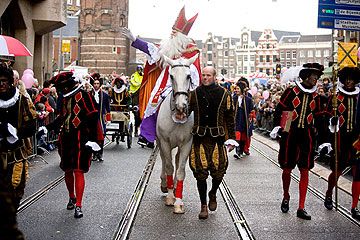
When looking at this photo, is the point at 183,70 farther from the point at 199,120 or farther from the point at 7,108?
the point at 7,108

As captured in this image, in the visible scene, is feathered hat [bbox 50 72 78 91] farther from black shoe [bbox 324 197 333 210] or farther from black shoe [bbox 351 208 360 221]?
black shoe [bbox 351 208 360 221]

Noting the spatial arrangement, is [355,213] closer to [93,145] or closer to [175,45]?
[93,145]

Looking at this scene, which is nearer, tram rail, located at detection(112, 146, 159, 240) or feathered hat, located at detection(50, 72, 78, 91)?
tram rail, located at detection(112, 146, 159, 240)

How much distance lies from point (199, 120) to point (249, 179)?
4019mm

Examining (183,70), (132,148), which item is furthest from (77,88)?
(132,148)

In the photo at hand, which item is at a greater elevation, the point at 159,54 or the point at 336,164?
the point at 159,54

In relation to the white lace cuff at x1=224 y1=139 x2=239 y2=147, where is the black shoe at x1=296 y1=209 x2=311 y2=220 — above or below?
below

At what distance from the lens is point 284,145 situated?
28.1ft

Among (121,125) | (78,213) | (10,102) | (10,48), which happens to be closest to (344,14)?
(10,48)

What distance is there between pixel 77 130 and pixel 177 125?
143 centimetres

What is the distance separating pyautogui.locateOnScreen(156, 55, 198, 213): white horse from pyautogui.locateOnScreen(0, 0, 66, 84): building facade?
1410 centimetres

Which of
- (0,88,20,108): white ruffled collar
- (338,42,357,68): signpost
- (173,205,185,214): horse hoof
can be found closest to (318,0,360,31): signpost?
(338,42,357,68): signpost

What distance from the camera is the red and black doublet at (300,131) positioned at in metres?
8.43

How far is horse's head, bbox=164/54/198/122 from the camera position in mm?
8305
